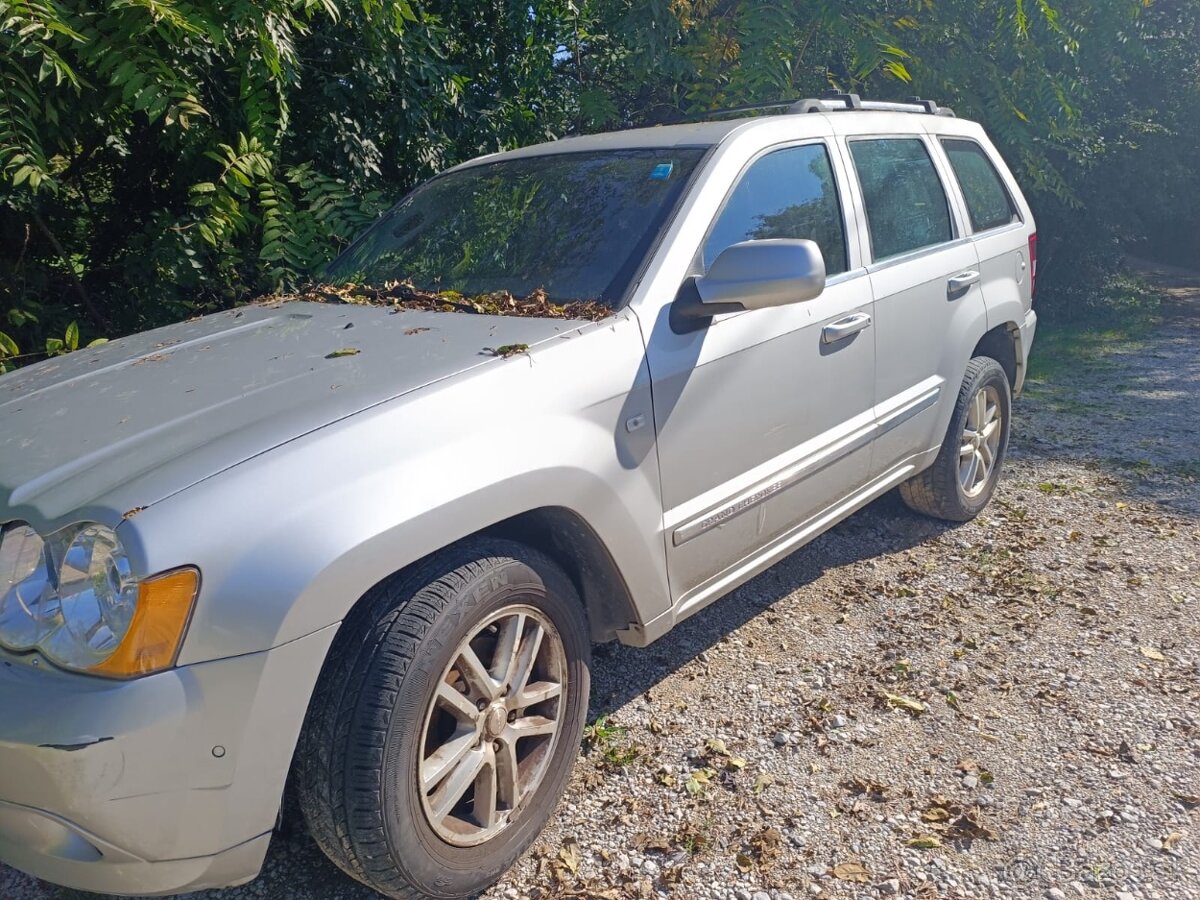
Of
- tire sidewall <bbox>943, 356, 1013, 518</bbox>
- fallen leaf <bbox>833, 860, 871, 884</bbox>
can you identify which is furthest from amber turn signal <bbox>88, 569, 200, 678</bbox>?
tire sidewall <bbox>943, 356, 1013, 518</bbox>

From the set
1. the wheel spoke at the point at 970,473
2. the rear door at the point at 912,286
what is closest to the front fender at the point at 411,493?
the rear door at the point at 912,286

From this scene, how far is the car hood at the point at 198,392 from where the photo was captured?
2.12 m

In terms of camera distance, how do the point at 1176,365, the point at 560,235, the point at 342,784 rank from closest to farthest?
the point at 342,784 → the point at 560,235 → the point at 1176,365

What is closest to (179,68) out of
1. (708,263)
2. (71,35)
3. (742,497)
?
(71,35)

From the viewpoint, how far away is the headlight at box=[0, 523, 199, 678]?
1916 millimetres

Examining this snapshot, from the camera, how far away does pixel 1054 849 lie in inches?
105

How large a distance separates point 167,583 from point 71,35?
10.2ft

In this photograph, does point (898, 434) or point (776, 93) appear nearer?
point (898, 434)

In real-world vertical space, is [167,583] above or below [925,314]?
above

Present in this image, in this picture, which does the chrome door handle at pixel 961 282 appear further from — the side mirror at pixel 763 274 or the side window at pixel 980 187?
the side mirror at pixel 763 274

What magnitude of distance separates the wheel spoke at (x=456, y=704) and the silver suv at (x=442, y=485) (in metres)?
0.02

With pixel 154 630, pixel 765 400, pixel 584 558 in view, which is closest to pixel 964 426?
pixel 765 400

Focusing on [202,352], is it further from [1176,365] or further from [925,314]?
[1176,365]

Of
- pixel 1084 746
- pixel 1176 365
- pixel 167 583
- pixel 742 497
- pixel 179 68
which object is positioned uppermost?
pixel 179 68
